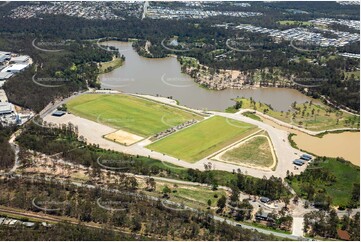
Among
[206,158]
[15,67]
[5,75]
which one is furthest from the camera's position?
[15,67]

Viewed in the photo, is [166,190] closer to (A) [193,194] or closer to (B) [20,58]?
(A) [193,194]

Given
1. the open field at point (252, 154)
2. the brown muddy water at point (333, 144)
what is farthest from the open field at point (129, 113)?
the brown muddy water at point (333, 144)

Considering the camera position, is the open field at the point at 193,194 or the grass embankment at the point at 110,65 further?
the grass embankment at the point at 110,65

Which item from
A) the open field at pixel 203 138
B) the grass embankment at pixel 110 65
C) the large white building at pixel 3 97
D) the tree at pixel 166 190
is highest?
the grass embankment at pixel 110 65

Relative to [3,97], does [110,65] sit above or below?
above

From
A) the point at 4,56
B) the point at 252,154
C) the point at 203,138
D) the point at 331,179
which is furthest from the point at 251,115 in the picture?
the point at 4,56

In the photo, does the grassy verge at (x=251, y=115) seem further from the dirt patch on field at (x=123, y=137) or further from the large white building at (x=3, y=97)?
the large white building at (x=3, y=97)

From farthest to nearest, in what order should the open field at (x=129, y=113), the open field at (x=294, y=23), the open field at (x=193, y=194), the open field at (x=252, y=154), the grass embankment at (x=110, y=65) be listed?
the open field at (x=294, y=23) < the grass embankment at (x=110, y=65) < the open field at (x=129, y=113) < the open field at (x=252, y=154) < the open field at (x=193, y=194)

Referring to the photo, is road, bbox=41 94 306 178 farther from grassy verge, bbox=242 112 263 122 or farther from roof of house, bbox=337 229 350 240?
roof of house, bbox=337 229 350 240
